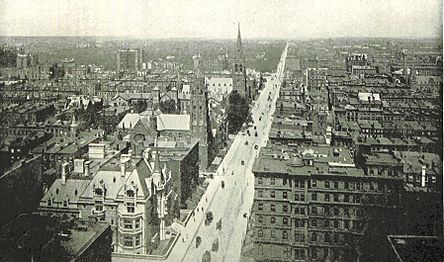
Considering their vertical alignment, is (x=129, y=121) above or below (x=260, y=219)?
above

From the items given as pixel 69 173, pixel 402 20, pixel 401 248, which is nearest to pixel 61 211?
pixel 69 173

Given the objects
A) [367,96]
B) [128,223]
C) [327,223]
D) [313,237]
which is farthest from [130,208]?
[367,96]

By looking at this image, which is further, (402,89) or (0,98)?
(0,98)

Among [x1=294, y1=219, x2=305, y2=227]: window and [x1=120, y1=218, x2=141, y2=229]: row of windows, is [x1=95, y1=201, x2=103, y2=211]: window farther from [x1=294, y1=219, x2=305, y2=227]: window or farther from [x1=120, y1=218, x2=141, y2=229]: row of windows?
[x1=294, y1=219, x2=305, y2=227]: window

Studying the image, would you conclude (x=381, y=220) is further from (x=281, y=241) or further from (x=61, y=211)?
(x=61, y=211)

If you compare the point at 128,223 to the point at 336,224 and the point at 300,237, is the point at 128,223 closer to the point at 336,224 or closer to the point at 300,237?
the point at 300,237

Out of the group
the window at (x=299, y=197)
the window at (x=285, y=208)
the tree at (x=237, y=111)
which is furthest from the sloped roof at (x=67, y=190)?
the window at (x=299, y=197)
